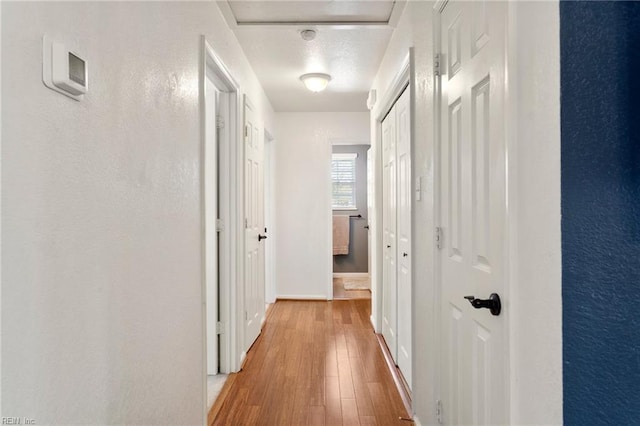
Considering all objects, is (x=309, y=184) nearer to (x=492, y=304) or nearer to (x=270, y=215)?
(x=270, y=215)

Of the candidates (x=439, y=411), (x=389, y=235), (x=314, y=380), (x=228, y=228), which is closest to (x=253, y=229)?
(x=228, y=228)

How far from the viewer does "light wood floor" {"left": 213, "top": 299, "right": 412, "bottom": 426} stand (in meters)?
2.08

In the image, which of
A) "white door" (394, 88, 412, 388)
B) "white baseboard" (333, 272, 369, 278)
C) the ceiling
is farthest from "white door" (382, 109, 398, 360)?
"white baseboard" (333, 272, 369, 278)

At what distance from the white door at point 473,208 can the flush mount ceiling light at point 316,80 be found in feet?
6.15

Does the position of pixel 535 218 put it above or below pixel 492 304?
above

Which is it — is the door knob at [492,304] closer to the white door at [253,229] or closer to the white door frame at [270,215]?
the white door at [253,229]

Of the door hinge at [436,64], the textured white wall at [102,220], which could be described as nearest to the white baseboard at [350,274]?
the textured white wall at [102,220]

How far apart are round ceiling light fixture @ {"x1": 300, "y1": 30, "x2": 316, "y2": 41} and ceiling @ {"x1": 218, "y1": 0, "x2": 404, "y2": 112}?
35mm

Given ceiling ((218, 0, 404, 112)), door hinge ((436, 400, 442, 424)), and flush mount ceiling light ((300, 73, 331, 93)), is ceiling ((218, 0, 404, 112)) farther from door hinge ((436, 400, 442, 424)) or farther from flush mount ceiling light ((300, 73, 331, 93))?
door hinge ((436, 400, 442, 424))

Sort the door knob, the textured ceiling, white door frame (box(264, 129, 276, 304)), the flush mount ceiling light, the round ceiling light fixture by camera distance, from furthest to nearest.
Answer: white door frame (box(264, 129, 276, 304)), the flush mount ceiling light, the round ceiling light fixture, the textured ceiling, the door knob

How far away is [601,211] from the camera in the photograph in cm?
76

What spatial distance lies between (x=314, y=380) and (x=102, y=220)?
6.27ft

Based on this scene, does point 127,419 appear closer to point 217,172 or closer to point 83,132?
point 83,132

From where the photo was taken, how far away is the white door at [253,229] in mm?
3047
